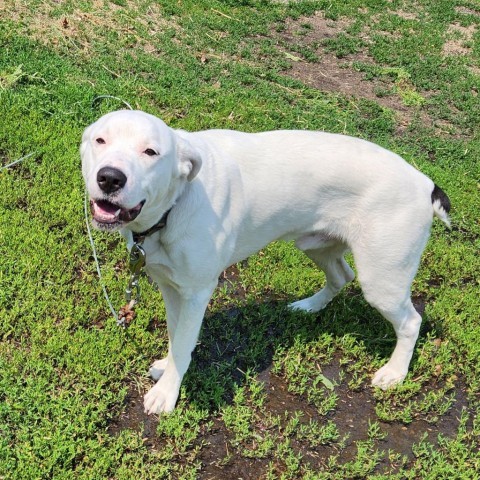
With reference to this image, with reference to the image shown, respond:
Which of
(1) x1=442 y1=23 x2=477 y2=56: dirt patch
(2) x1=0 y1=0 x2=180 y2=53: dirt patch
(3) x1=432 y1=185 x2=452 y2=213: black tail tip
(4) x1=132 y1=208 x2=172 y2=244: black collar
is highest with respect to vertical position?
(3) x1=432 y1=185 x2=452 y2=213: black tail tip

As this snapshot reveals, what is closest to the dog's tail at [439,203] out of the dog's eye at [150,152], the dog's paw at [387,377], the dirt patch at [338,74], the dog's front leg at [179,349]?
the dog's paw at [387,377]

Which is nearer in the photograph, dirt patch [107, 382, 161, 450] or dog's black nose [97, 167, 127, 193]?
dog's black nose [97, 167, 127, 193]

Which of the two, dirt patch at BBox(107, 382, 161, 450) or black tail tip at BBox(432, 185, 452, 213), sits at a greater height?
black tail tip at BBox(432, 185, 452, 213)

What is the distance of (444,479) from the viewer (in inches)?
150

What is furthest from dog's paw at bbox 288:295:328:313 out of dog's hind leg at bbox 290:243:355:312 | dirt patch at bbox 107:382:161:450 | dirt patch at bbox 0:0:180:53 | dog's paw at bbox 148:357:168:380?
dirt patch at bbox 0:0:180:53

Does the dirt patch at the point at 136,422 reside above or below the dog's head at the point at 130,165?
below

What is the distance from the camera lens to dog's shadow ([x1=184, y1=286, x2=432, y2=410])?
164 inches

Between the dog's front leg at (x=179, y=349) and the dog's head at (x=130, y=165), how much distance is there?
0.67m

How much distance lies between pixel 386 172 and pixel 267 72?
5461 mm

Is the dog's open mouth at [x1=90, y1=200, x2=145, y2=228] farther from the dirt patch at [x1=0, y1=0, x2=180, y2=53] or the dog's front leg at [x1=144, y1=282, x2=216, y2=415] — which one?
the dirt patch at [x1=0, y1=0, x2=180, y2=53]

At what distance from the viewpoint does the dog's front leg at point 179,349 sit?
3.64m

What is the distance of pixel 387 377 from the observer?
14.5 feet

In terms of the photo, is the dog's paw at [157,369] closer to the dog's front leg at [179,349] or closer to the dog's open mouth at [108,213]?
the dog's front leg at [179,349]

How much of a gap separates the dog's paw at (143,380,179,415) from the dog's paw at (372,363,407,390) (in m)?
1.48
